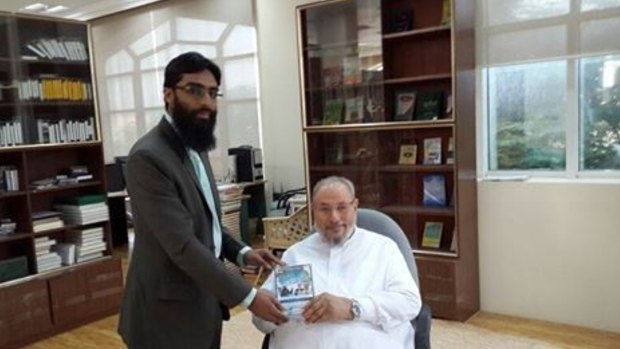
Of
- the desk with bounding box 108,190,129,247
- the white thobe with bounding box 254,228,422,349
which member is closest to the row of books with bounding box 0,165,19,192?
the white thobe with bounding box 254,228,422,349

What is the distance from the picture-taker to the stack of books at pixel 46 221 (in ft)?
12.8

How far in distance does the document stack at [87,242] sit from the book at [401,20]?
9.04ft

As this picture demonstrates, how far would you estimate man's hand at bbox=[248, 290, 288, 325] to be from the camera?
1.61 m

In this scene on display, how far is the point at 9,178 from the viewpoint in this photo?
12.3 ft

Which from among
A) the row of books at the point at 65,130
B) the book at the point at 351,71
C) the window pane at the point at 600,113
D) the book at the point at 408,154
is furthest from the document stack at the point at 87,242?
the window pane at the point at 600,113

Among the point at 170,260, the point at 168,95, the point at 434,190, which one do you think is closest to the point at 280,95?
the point at 434,190

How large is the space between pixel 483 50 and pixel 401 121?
736mm

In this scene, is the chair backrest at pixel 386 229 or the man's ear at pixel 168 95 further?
the chair backrest at pixel 386 229

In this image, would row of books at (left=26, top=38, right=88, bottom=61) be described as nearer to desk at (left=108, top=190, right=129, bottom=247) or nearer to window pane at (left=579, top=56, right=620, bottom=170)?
desk at (left=108, top=190, right=129, bottom=247)

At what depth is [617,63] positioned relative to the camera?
11.0ft

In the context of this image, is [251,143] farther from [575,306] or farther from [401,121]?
[575,306]

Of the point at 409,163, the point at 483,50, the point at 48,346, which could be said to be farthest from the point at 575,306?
the point at 48,346

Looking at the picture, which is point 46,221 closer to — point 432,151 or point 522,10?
point 432,151

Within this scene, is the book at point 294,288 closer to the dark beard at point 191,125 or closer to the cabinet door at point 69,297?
the dark beard at point 191,125
